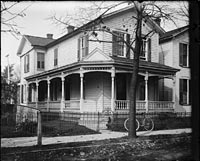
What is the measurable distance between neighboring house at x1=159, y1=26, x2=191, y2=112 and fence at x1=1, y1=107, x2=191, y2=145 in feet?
8.29

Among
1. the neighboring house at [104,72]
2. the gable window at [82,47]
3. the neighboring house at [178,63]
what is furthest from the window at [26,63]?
the neighboring house at [178,63]

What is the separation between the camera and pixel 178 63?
2323 cm

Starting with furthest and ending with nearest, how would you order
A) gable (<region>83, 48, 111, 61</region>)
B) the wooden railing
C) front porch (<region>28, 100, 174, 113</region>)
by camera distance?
the wooden railing
front porch (<region>28, 100, 174, 113</region>)
gable (<region>83, 48, 111, 61</region>)

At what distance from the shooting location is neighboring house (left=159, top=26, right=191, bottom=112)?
901 inches

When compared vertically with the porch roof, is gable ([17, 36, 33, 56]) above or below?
above

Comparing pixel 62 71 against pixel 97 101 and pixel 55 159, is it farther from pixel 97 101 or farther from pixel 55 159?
pixel 55 159

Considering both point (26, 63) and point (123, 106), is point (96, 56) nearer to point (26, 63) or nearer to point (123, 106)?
point (123, 106)

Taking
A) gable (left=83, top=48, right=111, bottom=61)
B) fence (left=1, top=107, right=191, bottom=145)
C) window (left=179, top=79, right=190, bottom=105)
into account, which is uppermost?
gable (left=83, top=48, right=111, bottom=61)

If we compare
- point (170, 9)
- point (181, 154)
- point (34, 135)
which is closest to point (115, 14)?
point (170, 9)

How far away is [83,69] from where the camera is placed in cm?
1727

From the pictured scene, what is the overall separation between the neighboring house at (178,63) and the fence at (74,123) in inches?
99.5

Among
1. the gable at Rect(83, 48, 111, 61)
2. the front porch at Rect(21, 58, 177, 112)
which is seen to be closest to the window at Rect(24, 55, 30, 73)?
the front porch at Rect(21, 58, 177, 112)

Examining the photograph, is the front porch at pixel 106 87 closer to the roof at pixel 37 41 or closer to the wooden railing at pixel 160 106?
the wooden railing at pixel 160 106

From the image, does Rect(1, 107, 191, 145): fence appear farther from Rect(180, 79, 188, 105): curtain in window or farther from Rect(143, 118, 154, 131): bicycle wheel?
Rect(180, 79, 188, 105): curtain in window
